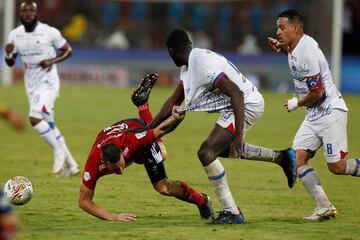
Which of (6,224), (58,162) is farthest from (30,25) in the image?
(6,224)

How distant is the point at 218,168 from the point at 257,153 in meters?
0.87

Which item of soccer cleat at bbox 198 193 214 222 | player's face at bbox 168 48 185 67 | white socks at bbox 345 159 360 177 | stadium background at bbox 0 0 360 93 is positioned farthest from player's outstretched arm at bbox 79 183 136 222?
stadium background at bbox 0 0 360 93

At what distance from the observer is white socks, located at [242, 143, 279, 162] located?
1120 centimetres

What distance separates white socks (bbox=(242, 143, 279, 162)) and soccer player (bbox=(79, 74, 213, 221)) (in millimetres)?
785

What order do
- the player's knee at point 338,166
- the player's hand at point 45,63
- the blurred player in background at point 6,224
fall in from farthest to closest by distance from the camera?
the player's hand at point 45,63, the player's knee at point 338,166, the blurred player in background at point 6,224

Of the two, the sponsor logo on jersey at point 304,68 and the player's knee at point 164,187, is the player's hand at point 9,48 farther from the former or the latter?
the sponsor logo on jersey at point 304,68

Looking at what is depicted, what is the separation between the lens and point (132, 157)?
10625mm

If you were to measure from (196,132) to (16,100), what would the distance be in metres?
7.92

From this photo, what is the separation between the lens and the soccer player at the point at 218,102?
10.4 metres

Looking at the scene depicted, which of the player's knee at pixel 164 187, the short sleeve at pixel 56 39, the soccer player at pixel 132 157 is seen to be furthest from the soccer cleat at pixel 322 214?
the short sleeve at pixel 56 39

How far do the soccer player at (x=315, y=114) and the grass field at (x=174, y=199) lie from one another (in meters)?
0.56

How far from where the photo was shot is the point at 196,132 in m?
22.7

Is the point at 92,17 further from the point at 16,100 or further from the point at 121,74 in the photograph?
the point at 16,100

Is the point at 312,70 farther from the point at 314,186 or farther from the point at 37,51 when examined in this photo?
the point at 37,51
